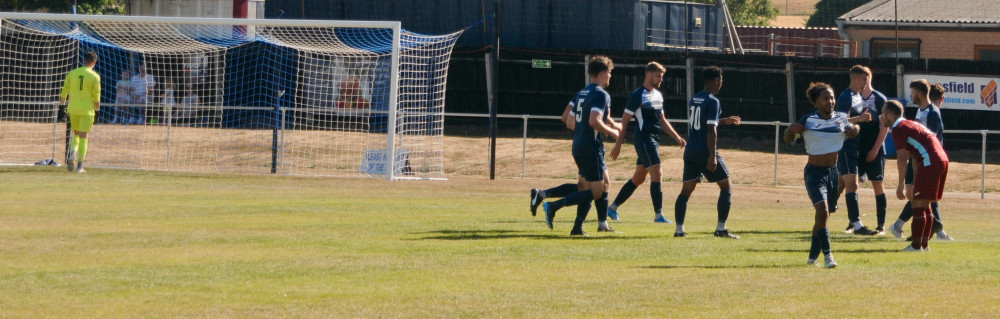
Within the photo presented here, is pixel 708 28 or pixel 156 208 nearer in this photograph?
pixel 156 208

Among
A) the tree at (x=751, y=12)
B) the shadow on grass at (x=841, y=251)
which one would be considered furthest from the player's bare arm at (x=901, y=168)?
the tree at (x=751, y=12)

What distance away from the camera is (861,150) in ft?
50.1

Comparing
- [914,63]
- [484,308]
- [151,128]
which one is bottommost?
[484,308]

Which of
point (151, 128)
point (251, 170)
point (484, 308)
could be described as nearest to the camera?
point (484, 308)

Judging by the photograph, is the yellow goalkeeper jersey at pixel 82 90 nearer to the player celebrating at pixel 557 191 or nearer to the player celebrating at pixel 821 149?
the player celebrating at pixel 557 191

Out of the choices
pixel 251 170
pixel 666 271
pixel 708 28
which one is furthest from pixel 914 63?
pixel 666 271

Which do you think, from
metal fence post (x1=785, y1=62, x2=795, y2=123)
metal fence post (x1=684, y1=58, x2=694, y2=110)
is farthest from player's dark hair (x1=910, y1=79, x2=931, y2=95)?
metal fence post (x1=684, y1=58, x2=694, y2=110)

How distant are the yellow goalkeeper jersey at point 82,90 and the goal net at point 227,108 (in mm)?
3010

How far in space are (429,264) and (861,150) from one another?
635 cm

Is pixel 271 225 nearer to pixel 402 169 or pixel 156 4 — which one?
pixel 402 169

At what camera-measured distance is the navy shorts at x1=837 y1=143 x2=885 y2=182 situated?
1483 centimetres

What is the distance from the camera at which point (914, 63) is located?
3081 centimetres

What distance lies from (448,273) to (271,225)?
4183mm

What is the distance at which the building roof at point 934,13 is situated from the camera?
36812mm
